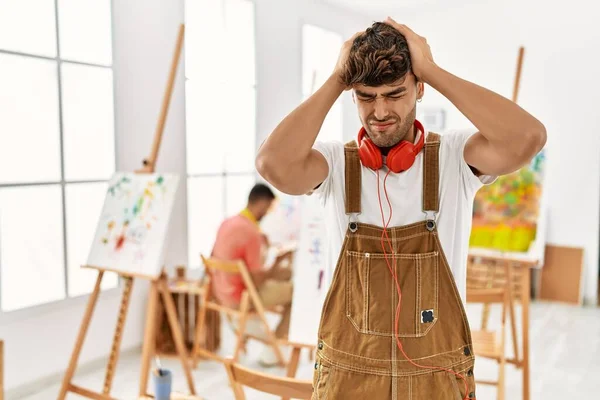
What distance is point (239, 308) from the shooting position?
3609mm

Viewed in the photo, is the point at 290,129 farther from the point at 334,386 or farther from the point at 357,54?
the point at 334,386

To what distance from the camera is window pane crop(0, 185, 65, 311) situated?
314 centimetres

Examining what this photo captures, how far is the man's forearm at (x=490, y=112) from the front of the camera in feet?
3.72

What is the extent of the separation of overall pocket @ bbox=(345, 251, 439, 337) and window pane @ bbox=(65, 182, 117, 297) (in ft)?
8.55

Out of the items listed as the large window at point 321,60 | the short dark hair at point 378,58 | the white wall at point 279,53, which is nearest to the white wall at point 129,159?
the white wall at point 279,53

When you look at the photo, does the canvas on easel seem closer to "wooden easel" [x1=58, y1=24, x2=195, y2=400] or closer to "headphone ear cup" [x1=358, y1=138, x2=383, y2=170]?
"wooden easel" [x1=58, y1=24, x2=195, y2=400]

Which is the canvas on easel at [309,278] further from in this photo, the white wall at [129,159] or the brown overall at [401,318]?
the white wall at [129,159]


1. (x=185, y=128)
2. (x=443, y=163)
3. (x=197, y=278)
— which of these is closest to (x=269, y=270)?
(x=197, y=278)

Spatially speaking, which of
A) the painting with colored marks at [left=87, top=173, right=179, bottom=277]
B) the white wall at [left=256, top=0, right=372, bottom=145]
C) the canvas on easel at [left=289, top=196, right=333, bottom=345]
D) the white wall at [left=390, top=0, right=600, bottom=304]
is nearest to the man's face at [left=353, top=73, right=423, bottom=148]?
the canvas on easel at [left=289, top=196, right=333, bottom=345]

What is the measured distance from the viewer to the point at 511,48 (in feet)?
18.0

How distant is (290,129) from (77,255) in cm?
275

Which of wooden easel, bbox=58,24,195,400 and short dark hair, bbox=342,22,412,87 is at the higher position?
short dark hair, bbox=342,22,412,87

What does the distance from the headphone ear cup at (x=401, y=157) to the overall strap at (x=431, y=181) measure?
34 mm

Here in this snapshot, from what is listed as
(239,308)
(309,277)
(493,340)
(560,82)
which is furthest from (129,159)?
(560,82)
